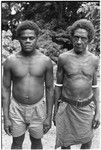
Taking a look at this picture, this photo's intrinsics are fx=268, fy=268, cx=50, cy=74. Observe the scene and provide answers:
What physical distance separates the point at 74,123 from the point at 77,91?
360 mm

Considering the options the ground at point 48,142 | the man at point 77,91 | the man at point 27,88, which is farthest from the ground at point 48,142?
the man at point 27,88

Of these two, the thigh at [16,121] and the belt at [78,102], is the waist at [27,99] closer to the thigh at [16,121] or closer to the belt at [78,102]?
the thigh at [16,121]

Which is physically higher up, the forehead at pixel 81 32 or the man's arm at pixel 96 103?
the forehead at pixel 81 32

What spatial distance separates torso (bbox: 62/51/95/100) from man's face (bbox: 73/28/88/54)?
0.40 ft

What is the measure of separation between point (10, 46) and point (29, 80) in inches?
168

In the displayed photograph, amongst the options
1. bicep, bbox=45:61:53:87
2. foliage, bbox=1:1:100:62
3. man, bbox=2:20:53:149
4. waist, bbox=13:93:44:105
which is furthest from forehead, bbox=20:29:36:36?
foliage, bbox=1:1:100:62

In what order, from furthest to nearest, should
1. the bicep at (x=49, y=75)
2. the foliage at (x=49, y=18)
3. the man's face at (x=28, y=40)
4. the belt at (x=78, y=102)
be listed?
the foliage at (x=49, y=18) < the belt at (x=78, y=102) < the bicep at (x=49, y=75) < the man's face at (x=28, y=40)

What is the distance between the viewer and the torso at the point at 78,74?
2.74 meters

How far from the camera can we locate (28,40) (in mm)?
2568

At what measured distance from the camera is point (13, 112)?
273cm

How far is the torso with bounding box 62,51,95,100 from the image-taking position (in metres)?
2.74

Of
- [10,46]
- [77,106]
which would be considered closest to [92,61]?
[77,106]

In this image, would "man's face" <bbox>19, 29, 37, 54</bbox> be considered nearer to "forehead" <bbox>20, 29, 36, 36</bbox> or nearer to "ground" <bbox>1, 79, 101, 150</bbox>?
"forehead" <bbox>20, 29, 36, 36</bbox>

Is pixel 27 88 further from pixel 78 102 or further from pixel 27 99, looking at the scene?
pixel 78 102
